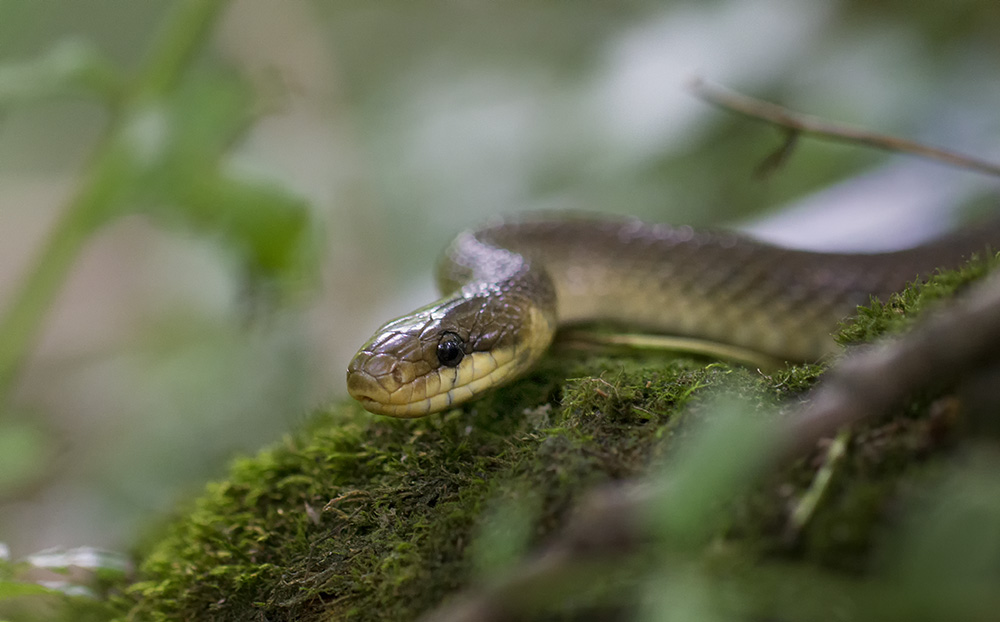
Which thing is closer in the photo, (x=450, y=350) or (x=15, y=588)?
(x=15, y=588)

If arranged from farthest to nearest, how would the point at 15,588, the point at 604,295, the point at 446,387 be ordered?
the point at 604,295, the point at 446,387, the point at 15,588

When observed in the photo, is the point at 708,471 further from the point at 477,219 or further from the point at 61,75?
the point at 477,219

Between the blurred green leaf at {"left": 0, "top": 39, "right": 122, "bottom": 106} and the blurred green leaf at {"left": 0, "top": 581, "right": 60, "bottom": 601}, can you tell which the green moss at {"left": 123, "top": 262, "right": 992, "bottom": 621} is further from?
the blurred green leaf at {"left": 0, "top": 39, "right": 122, "bottom": 106}

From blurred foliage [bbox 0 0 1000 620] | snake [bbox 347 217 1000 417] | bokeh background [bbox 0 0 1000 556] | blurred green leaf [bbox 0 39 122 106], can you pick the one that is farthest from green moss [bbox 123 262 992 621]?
blurred green leaf [bbox 0 39 122 106]

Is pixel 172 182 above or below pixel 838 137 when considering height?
above

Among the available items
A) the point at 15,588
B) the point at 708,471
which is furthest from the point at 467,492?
the point at 15,588

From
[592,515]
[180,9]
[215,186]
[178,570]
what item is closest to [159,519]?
[178,570]

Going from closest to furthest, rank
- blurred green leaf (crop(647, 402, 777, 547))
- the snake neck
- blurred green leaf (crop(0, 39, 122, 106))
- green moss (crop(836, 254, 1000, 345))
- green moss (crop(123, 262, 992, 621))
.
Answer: blurred green leaf (crop(647, 402, 777, 547)) → green moss (crop(123, 262, 992, 621)) → green moss (crop(836, 254, 1000, 345)) → the snake neck → blurred green leaf (crop(0, 39, 122, 106))
